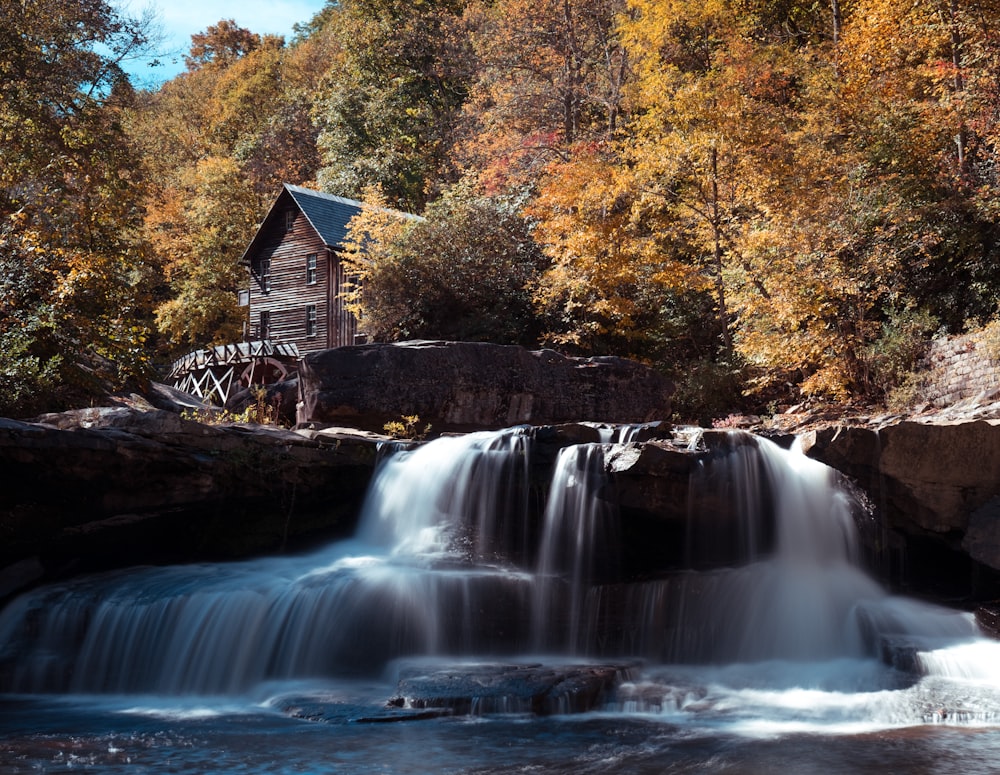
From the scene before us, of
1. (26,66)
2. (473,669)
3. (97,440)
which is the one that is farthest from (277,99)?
(473,669)

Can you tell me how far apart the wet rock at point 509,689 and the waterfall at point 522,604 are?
3.76 feet

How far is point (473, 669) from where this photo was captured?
9.41 metres

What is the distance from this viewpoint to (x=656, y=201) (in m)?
25.9

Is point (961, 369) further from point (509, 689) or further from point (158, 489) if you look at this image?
point (158, 489)

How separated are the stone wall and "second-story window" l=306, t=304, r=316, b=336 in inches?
1000

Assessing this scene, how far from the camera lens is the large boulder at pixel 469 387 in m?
17.6

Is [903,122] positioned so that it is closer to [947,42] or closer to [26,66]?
[947,42]

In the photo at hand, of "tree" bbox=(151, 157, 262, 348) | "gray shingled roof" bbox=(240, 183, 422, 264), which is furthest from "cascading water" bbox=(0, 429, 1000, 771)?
"tree" bbox=(151, 157, 262, 348)

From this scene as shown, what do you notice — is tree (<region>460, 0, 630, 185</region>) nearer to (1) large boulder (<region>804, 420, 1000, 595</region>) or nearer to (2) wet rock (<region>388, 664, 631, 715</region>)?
(1) large boulder (<region>804, 420, 1000, 595</region>)

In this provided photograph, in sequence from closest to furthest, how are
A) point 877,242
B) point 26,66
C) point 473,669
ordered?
point 473,669, point 26,66, point 877,242

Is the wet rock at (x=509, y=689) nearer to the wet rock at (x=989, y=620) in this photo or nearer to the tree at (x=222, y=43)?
the wet rock at (x=989, y=620)

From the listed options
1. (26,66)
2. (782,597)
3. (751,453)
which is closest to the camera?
(782,597)

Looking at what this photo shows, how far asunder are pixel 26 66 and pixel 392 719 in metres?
15.5

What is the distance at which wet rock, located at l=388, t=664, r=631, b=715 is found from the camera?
845 cm
